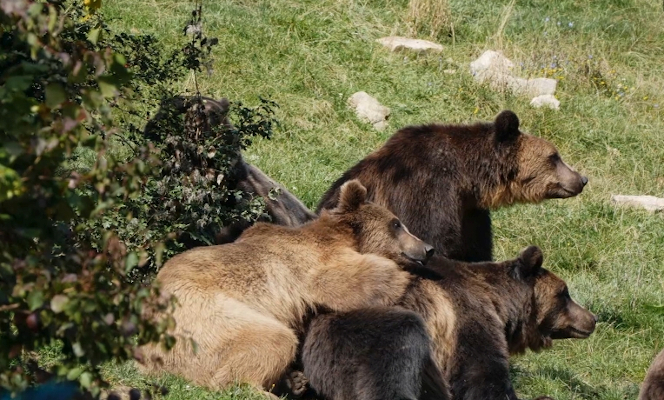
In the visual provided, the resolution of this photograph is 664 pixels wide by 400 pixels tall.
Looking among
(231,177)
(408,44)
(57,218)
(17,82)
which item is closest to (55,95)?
(17,82)

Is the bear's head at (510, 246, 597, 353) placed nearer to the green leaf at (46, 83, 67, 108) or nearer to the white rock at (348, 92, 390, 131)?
the green leaf at (46, 83, 67, 108)

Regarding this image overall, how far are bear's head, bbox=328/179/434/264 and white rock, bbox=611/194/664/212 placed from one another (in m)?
5.67

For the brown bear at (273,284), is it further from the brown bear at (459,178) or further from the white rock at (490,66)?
the white rock at (490,66)

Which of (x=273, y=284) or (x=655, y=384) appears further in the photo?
(x=655, y=384)

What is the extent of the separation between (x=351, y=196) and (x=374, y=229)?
0.31m

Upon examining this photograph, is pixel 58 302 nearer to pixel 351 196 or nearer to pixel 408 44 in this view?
pixel 351 196

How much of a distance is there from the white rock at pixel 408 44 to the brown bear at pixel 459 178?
5802 millimetres

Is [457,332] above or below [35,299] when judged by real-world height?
below

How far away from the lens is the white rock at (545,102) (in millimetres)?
14625

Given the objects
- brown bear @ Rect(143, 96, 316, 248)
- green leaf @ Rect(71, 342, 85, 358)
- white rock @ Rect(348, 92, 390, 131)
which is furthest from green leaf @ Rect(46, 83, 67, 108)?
white rock @ Rect(348, 92, 390, 131)

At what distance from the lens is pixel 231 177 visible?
933cm

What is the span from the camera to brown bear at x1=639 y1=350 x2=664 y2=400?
7250 millimetres

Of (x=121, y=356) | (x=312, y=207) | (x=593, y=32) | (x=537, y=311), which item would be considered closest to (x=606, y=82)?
(x=593, y=32)

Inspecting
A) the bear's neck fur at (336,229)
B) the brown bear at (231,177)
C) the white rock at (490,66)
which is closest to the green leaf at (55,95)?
the bear's neck fur at (336,229)
